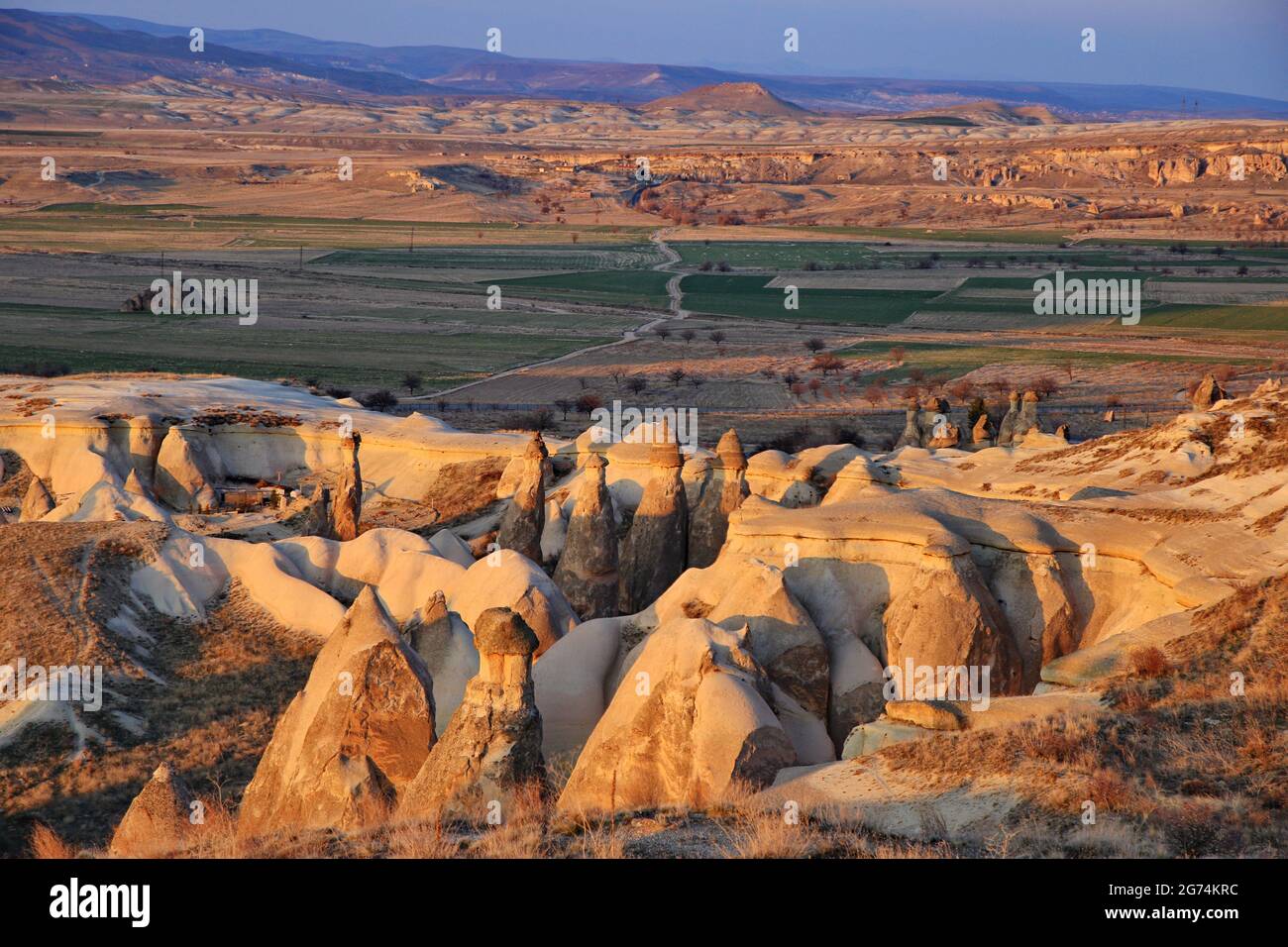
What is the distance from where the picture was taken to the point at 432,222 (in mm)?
145500

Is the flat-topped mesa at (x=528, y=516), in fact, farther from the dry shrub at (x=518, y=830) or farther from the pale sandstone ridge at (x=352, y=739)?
the dry shrub at (x=518, y=830)

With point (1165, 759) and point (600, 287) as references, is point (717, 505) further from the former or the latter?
point (600, 287)

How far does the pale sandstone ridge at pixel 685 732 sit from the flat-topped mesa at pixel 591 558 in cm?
911

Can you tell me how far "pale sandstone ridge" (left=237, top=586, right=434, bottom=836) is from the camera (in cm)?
1433

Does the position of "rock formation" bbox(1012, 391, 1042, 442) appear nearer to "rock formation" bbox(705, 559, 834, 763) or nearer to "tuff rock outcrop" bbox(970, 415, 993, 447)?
"tuff rock outcrop" bbox(970, 415, 993, 447)

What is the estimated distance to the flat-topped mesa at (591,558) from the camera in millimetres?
24609

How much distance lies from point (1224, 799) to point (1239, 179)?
169 m

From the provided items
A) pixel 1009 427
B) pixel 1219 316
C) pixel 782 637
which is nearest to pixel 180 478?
pixel 1009 427

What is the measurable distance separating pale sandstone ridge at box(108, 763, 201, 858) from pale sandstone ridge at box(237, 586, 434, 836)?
0.55 meters

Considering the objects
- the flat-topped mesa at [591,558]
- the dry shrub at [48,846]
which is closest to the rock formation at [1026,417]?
the flat-topped mesa at [591,558]

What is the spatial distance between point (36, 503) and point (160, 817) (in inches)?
727

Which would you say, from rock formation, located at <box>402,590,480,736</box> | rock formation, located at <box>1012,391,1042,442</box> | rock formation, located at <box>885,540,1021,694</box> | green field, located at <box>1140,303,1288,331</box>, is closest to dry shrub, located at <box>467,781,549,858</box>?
rock formation, located at <box>402,590,480,736</box>

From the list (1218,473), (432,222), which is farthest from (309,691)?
(432,222)

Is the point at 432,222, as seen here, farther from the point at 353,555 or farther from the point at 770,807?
the point at 770,807
